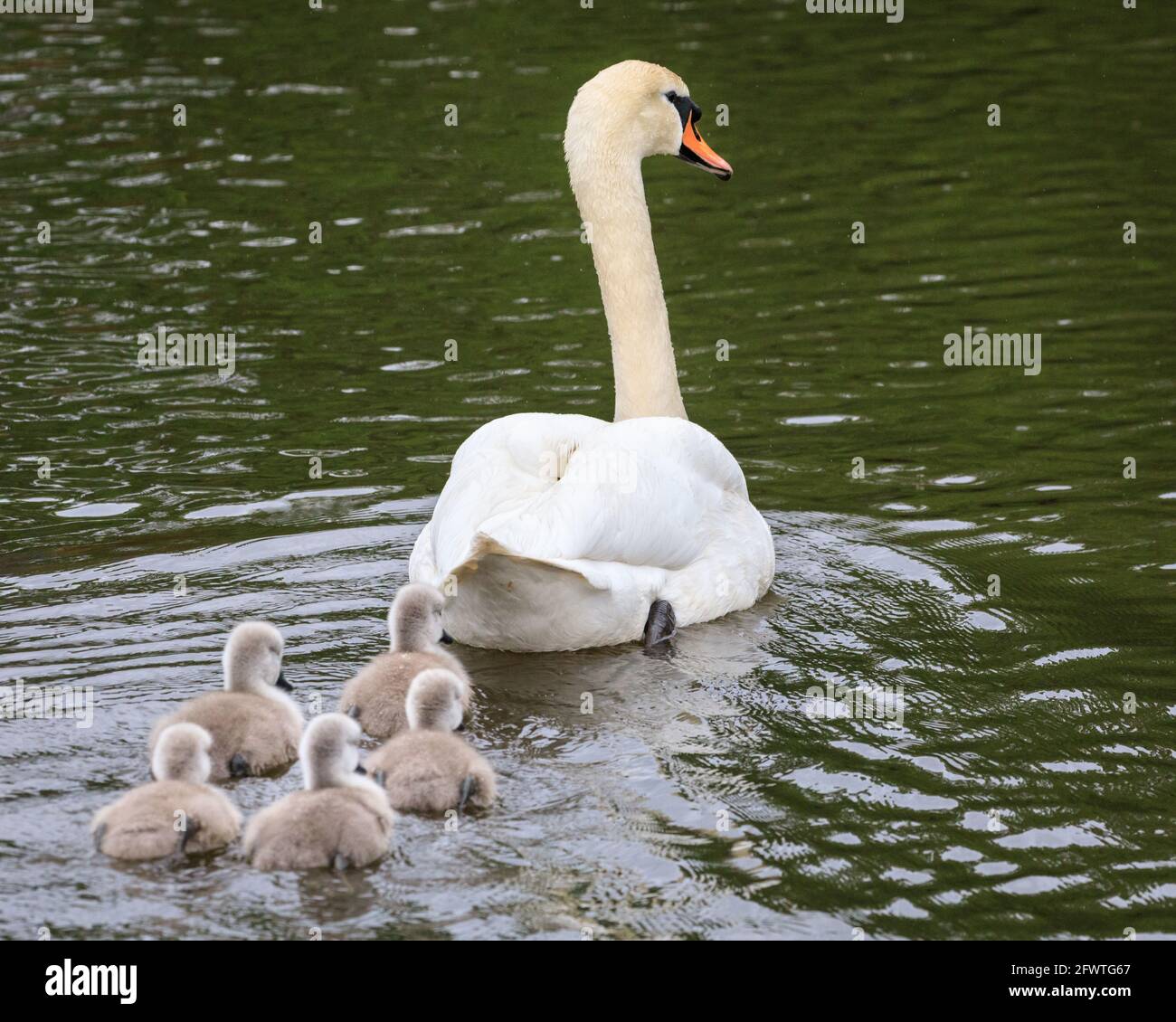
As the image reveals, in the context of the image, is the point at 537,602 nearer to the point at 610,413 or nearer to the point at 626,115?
the point at 626,115

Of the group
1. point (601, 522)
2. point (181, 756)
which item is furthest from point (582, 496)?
point (181, 756)

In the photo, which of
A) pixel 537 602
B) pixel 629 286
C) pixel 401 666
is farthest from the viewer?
pixel 629 286

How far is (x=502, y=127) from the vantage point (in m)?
18.7

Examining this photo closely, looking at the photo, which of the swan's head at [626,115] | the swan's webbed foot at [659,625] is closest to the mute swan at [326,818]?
the swan's webbed foot at [659,625]

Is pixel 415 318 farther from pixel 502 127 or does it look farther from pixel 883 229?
pixel 502 127

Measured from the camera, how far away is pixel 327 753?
245 inches

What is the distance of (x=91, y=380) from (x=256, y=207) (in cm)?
437

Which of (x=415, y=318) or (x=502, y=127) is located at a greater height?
(x=502, y=127)

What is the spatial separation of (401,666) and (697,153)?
401 centimetres

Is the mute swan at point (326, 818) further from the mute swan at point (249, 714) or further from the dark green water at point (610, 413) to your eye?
the mute swan at point (249, 714)

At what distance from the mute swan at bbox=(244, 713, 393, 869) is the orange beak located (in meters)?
4.82

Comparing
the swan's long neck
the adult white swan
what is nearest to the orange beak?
the swan's long neck

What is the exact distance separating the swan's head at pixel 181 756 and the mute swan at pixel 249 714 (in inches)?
12.7

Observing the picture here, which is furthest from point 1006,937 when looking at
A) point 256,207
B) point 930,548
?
point 256,207
